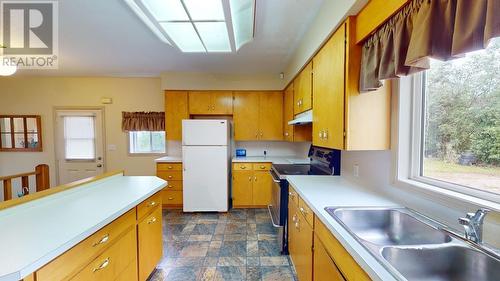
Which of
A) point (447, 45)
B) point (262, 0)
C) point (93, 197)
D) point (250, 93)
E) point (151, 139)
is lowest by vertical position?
point (93, 197)

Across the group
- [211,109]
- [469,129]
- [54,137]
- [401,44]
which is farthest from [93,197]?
[54,137]

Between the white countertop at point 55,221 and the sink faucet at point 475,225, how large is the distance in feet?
5.69

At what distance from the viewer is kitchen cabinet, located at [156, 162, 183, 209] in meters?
3.85

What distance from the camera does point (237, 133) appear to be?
419 centimetres

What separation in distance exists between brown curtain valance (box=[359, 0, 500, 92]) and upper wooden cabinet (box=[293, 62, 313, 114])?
104cm

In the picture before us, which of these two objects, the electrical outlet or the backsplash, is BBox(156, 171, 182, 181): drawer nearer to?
the backsplash

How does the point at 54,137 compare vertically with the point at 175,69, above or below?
below

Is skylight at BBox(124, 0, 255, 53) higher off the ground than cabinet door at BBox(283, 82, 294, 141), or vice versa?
skylight at BBox(124, 0, 255, 53)

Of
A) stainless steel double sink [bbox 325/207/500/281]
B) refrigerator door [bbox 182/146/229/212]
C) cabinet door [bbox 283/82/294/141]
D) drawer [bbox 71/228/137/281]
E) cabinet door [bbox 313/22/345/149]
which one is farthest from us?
refrigerator door [bbox 182/146/229/212]

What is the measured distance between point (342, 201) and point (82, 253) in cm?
153

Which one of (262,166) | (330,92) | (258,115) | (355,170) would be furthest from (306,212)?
(258,115)

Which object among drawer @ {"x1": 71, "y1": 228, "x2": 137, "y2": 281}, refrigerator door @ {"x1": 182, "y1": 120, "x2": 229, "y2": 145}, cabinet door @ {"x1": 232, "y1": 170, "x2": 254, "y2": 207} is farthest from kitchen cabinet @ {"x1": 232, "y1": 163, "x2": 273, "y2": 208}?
drawer @ {"x1": 71, "y1": 228, "x2": 137, "y2": 281}

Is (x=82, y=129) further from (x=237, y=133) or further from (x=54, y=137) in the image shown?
(x=237, y=133)

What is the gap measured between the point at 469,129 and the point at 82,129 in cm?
558
